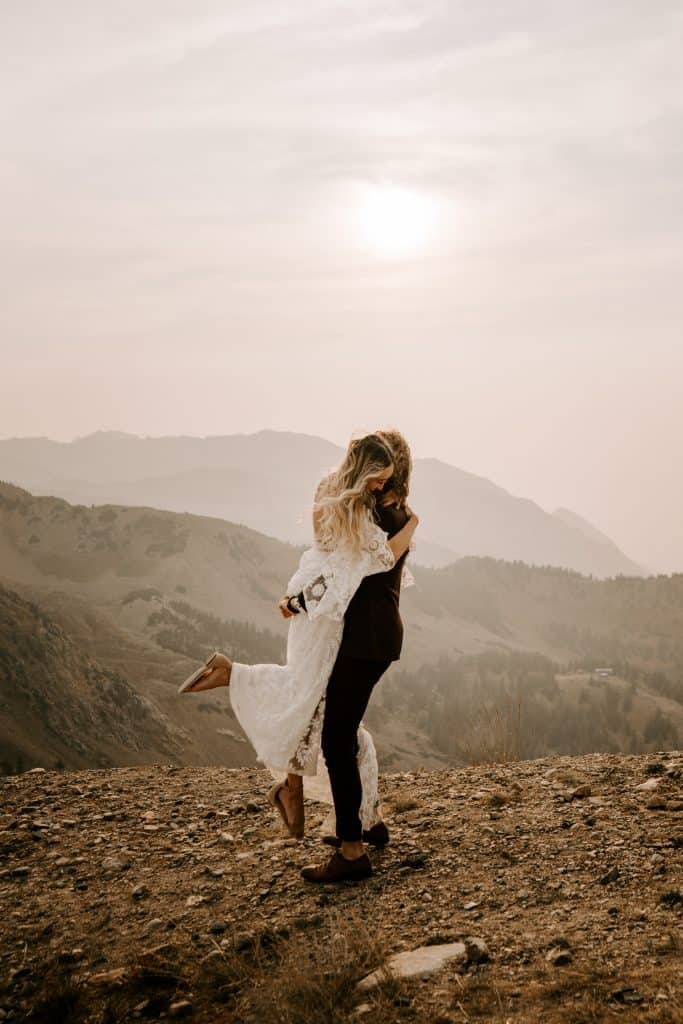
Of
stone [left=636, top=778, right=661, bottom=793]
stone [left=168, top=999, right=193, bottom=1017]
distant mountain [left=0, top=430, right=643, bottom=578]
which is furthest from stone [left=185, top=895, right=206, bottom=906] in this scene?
distant mountain [left=0, top=430, right=643, bottom=578]

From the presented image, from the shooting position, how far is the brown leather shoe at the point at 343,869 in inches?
175

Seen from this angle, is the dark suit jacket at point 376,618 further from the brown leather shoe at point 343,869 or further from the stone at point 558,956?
the stone at point 558,956

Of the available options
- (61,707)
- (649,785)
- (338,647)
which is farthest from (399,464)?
(61,707)

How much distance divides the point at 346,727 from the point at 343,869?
827mm

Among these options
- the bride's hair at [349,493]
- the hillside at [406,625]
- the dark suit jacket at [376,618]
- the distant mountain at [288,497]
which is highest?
the distant mountain at [288,497]

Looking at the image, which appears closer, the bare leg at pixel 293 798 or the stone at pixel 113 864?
the bare leg at pixel 293 798

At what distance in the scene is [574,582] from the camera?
170 ft

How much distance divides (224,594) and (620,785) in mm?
32078

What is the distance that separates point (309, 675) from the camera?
4402 millimetres

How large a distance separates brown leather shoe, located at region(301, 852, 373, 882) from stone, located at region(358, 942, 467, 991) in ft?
2.94

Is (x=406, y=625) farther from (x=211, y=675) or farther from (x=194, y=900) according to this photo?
(x=211, y=675)

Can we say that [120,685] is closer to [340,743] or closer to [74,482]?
[340,743]

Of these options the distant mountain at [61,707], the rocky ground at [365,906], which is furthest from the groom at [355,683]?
the distant mountain at [61,707]

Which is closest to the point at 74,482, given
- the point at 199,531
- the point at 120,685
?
the point at 199,531
